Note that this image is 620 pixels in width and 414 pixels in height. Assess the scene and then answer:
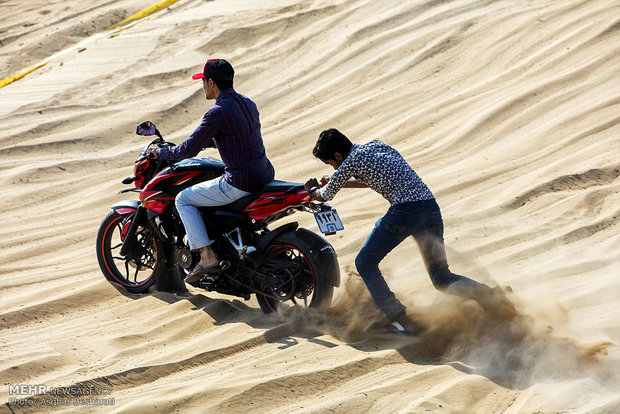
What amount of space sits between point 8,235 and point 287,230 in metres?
3.71

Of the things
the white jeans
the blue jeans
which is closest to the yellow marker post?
the white jeans

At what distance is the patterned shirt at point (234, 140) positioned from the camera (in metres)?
5.27

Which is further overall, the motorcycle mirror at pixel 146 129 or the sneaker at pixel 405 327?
the motorcycle mirror at pixel 146 129

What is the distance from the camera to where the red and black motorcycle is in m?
5.22

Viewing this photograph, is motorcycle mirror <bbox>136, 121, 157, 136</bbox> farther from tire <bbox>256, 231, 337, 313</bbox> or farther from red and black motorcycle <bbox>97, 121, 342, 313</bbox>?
tire <bbox>256, 231, 337, 313</bbox>

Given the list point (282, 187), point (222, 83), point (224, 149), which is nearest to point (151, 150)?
point (224, 149)

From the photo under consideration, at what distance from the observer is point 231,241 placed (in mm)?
5574

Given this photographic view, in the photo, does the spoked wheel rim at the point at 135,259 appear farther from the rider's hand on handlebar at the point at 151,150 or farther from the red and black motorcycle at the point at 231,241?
the rider's hand on handlebar at the point at 151,150

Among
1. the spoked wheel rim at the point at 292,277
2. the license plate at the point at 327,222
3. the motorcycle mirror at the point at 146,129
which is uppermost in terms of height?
the motorcycle mirror at the point at 146,129

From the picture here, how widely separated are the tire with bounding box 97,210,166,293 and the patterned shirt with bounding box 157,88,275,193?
101 cm

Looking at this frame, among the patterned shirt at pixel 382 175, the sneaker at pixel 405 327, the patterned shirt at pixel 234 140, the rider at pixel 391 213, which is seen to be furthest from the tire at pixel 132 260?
the sneaker at pixel 405 327

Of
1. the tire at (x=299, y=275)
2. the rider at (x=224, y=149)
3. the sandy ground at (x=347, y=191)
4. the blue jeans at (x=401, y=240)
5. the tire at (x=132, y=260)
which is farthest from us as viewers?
the tire at (x=132, y=260)

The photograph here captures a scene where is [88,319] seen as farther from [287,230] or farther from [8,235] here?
[8,235]

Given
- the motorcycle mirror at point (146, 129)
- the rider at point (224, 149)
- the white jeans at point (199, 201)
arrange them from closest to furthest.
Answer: the rider at point (224, 149) → the white jeans at point (199, 201) → the motorcycle mirror at point (146, 129)
